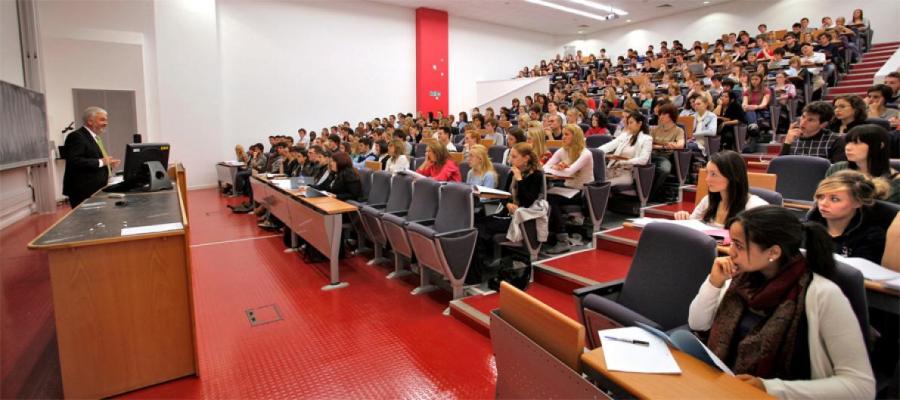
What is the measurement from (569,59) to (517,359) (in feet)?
47.8

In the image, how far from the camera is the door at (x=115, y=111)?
921cm

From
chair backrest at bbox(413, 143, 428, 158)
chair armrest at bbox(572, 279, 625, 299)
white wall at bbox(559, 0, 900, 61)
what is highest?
white wall at bbox(559, 0, 900, 61)

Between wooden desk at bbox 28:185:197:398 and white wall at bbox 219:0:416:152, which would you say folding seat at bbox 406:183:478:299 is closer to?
wooden desk at bbox 28:185:197:398

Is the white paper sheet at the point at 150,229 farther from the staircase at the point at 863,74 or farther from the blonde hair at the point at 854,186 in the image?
the staircase at the point at 863,74

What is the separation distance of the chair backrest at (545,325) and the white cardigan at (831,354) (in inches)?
20.1

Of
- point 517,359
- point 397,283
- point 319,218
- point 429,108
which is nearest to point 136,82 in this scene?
point 429,108

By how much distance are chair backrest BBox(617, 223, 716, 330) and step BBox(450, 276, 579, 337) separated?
0.94 m

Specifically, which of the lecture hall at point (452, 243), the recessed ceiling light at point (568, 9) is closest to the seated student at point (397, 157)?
the lecture hall at point (452, 243)

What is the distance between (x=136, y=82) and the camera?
31.9ft

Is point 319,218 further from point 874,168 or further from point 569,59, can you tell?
point 569,59

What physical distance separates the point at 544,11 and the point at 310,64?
718 cm

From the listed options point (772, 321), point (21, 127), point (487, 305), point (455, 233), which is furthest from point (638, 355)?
point (21, 127)

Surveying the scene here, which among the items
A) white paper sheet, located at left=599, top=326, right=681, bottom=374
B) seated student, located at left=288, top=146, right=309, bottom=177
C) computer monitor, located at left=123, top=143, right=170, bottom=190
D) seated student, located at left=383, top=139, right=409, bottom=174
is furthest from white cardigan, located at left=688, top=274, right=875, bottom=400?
seated student, located at left=288, top=146, right=309, bottom=177

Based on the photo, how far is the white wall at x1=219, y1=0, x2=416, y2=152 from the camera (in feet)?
34.7
